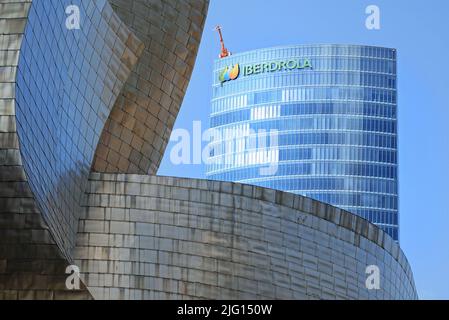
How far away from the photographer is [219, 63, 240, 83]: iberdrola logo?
148375 millimetres

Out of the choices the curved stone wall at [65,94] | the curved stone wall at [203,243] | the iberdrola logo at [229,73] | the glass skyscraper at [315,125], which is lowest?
the curved stone wall at [203,243]

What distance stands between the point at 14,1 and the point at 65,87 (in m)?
3.37

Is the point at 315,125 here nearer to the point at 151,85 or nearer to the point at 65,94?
the point at 151,85

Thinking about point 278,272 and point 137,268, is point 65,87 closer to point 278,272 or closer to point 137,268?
Result: point 137,268

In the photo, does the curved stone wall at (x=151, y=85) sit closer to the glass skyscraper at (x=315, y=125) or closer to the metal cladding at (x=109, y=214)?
the metal cladding at (x=109, y=214)

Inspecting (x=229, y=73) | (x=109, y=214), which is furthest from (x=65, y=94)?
(x=229, y=73)

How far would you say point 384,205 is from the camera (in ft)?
454

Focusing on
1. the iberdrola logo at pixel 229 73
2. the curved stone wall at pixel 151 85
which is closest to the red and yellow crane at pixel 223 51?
the iberdrola logo at pixel 229 73

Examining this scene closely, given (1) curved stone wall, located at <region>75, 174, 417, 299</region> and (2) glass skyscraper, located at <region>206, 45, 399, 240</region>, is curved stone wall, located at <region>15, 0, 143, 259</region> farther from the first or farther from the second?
(2) glass skyscraper, located at <region>206, 45, 399, 240</region>

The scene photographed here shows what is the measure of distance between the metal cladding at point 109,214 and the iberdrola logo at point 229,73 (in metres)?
112

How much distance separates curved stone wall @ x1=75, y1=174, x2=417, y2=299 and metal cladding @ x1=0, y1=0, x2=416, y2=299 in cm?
3

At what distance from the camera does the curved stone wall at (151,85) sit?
1446 inches

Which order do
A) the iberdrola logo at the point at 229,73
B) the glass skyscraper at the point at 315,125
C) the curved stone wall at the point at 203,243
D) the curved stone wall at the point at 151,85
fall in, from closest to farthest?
1. the curved stone wall at the point at 203,243
2. the curved stone wall at the point at 151,85
3. the glass skyscraper at the point at 315,125
4. the iberdrola logo at the point at 229,73
